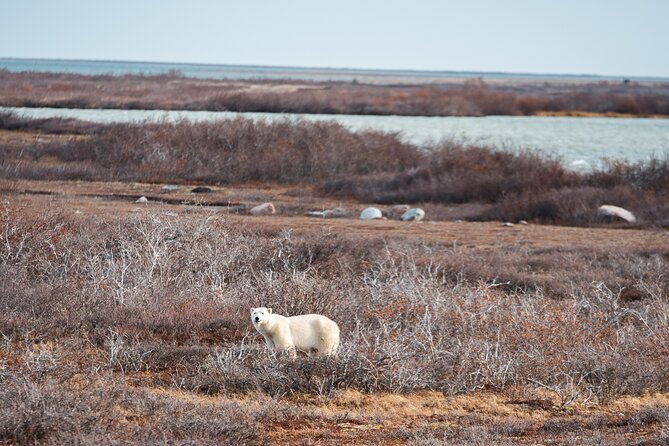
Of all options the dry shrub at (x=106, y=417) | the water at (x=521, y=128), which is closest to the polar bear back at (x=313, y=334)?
the dry shrub at (x=106, y=417)

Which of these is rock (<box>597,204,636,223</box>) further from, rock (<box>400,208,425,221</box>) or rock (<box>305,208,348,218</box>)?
rock (<box>305,208,348,218</box>)

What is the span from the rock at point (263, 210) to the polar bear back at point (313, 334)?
14883 mm

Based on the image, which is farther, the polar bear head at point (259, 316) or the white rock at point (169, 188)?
the white rock at point (169, 188)

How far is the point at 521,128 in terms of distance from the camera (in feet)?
206

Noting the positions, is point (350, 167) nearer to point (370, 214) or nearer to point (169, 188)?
point (169, 188)

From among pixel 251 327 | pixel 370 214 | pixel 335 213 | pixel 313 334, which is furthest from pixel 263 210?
pixel 313 334

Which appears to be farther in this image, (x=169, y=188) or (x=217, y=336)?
(x=169, y=188)

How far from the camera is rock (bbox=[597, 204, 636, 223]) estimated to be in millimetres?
25072

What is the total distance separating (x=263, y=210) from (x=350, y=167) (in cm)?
1093

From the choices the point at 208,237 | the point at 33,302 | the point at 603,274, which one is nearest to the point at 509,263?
the point at 603,274

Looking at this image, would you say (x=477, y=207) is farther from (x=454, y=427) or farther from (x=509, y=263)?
(x=454, y=427)

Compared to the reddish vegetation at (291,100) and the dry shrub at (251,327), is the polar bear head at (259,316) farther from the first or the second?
the reddish vegetation at (291,100)

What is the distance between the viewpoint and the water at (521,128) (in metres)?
46.3

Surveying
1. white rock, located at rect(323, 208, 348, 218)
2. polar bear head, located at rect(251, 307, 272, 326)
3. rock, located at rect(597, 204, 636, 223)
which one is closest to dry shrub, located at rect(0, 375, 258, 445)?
polar bear head, located at rect(251, 307, 272, 326)
